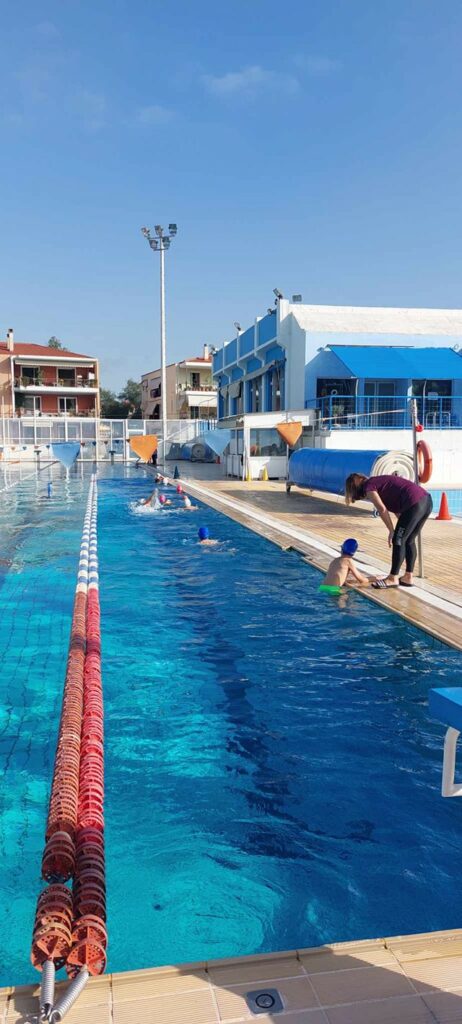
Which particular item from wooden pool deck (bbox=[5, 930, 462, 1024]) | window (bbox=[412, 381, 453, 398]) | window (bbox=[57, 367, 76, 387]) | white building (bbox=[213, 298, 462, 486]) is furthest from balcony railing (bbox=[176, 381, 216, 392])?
wooden pool deck (bbox=[5, 930, 462, 1024])

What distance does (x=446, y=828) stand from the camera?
12.8 ft

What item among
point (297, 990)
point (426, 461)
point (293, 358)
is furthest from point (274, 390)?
point (297, 990)

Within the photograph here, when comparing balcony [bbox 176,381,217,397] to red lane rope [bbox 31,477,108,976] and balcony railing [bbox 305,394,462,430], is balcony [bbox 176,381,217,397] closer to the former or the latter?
balcony railing [bbox 305,394,462,430]

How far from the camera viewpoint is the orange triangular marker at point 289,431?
2072 centimetres

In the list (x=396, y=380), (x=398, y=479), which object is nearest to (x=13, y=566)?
(x=398, y=479)

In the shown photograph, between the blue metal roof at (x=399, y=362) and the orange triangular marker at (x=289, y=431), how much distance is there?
12.5 ft

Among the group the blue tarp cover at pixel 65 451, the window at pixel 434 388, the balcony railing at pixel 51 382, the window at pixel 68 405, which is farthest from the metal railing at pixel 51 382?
the window at pixel 434 388

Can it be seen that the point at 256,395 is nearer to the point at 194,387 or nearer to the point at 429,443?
the point at 429,443

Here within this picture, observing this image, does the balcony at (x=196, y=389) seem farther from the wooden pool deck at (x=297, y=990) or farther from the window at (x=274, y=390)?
the wooden pool deck at (x=297, y=990)

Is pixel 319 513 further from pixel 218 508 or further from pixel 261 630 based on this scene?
pixel 261 630

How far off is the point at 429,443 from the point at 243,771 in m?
18.0

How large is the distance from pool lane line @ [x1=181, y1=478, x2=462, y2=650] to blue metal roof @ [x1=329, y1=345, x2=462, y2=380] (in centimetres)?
785

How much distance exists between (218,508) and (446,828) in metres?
13.1

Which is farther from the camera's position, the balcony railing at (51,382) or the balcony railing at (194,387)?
the balcony railing at (194,387)
